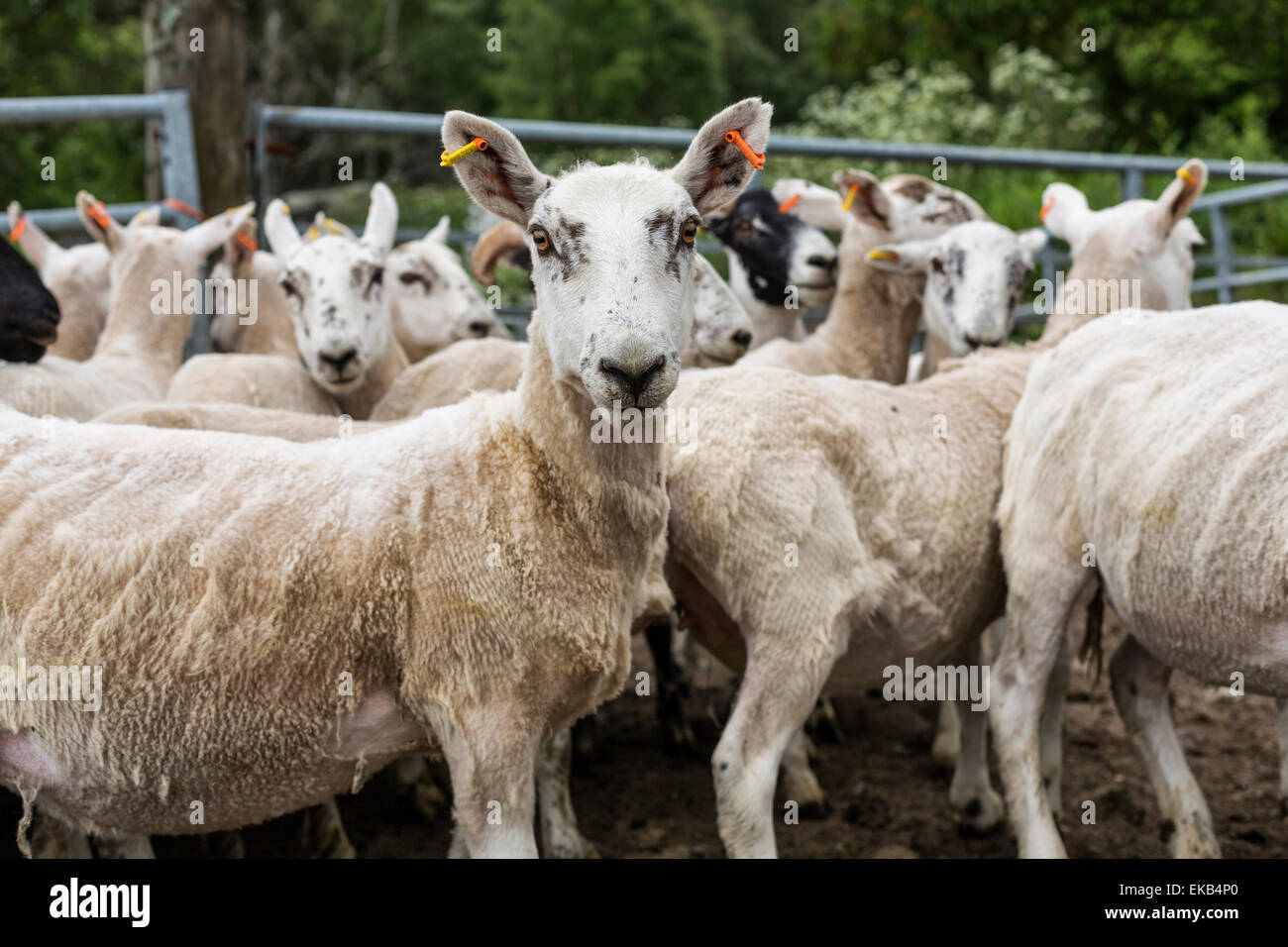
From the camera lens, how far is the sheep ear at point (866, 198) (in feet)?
19.2

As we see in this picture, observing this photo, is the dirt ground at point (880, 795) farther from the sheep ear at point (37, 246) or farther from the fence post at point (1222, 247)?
the fence post at point (1222, 247)

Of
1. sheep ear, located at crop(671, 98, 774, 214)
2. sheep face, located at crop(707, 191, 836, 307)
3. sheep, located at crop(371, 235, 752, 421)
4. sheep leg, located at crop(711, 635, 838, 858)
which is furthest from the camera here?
sheep face, located at crop(707, 191, 836, 307)

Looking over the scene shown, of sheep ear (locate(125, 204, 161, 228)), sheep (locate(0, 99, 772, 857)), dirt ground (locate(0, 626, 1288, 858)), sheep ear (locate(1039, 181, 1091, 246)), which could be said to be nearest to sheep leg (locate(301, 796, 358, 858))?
dirt ground (locate(0, 626, 1288, 858))

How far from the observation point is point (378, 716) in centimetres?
292

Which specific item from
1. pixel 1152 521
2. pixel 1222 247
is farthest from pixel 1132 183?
pixel 1152 521

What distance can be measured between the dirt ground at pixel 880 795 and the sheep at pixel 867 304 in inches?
63.2

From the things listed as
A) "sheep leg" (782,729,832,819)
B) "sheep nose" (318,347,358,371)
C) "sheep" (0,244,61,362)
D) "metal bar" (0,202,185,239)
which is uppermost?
"metal bar" (0,202,185,239)

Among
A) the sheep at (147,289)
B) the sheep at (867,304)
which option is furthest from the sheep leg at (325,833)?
the sheep at (867,304)

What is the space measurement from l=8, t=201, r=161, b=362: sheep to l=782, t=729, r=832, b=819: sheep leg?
3890mm

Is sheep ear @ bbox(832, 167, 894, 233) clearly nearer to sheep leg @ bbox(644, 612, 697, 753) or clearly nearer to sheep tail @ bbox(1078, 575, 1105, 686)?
sheep leg @ bbox(644, 612, 697, 753)

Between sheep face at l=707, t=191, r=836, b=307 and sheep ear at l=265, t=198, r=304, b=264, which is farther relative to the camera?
sheep face at l=707, t=191, r=836, b=307

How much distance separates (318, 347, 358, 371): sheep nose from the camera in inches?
202
